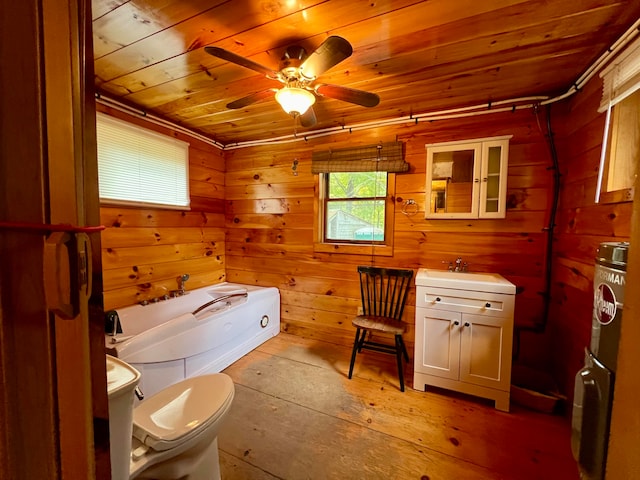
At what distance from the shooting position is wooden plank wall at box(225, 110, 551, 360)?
2.13 metres

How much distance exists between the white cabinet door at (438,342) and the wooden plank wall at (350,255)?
0.49 metres

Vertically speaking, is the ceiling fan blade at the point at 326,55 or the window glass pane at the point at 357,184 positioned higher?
the ceiling fan blade at the point at 326,55

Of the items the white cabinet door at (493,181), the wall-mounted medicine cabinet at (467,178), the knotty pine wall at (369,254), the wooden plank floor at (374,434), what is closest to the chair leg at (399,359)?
the wooden plank floor at (374,434)

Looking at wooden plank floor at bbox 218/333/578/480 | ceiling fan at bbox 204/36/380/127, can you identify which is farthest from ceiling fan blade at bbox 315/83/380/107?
wooden plank floor at bbox 218/333/578/480

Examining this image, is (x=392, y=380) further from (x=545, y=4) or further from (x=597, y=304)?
(x=545, y=4)

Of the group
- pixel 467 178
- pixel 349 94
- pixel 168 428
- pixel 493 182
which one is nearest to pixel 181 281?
pixel 168 428

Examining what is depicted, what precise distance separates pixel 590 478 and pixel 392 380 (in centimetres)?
151

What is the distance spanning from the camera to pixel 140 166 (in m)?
2.44

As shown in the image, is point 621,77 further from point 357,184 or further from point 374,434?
point 374,434

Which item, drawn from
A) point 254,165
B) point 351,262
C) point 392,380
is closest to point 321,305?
point 351,262

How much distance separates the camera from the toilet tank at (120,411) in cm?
75

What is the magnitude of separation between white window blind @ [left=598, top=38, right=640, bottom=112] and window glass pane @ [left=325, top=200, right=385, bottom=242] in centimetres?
159

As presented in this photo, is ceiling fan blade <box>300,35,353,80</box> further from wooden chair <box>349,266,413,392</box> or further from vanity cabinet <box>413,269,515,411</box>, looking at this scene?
wooden chair <box>349,266,413,392</box>

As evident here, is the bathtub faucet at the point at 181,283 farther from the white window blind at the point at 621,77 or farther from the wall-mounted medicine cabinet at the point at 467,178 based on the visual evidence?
the white window blind at the point at 621,77
